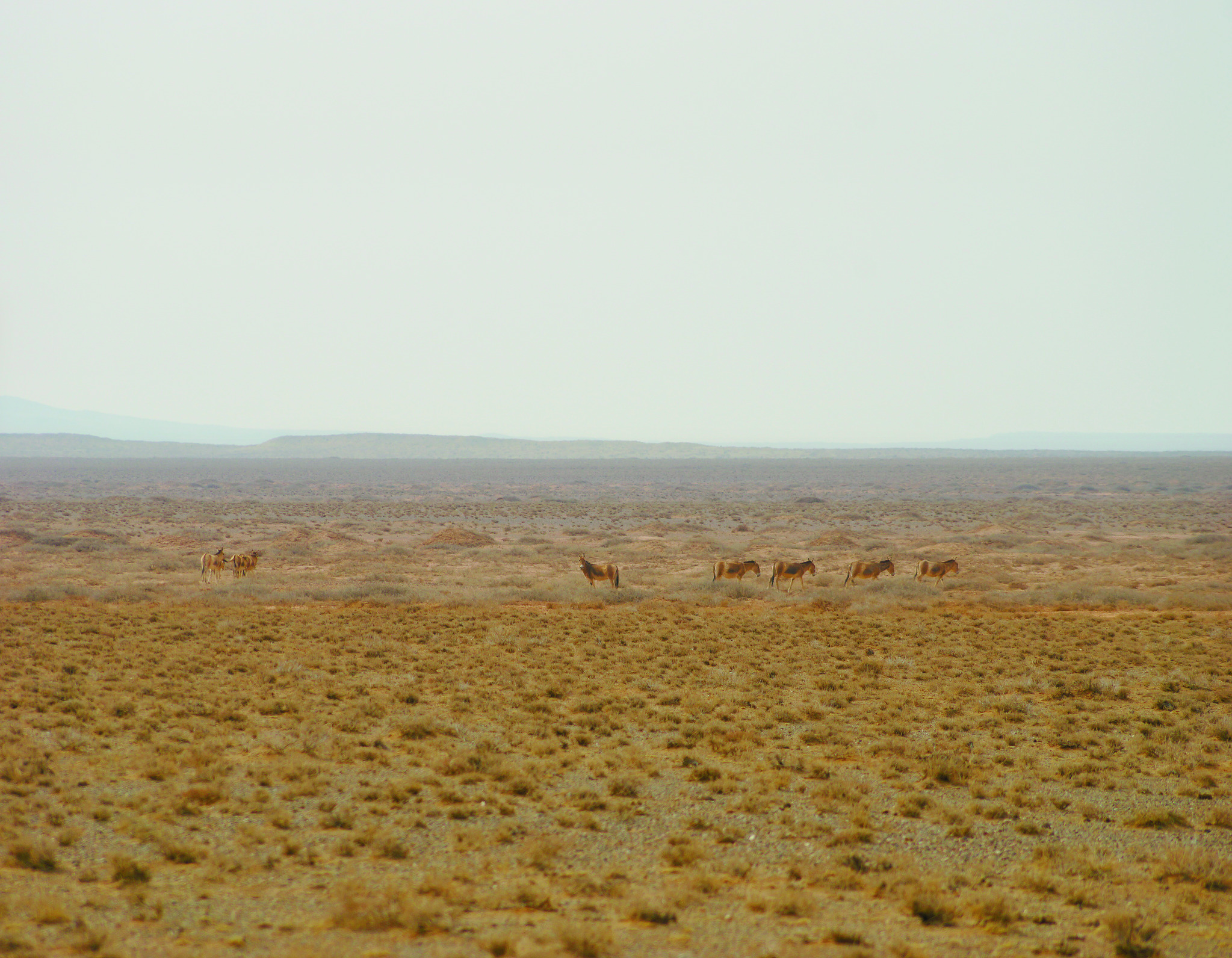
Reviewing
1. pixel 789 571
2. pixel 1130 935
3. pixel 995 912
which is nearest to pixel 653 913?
pixel 995 912

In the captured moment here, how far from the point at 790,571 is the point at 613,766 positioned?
1948 centimetres

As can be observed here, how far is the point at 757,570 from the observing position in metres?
32.2

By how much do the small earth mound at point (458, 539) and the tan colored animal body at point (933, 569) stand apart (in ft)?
73.6

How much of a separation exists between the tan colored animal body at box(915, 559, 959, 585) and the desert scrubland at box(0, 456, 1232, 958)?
124 centimetres

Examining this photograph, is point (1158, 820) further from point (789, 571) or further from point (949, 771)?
point (789, 571)

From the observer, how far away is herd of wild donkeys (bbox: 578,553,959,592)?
3053 centimetres

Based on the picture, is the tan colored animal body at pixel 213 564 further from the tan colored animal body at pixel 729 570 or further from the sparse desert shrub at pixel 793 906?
the sparse desert shrub at pixel 793 906

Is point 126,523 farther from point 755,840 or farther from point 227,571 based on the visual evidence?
point 755,840

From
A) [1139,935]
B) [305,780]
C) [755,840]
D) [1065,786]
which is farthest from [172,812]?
[1065,786]

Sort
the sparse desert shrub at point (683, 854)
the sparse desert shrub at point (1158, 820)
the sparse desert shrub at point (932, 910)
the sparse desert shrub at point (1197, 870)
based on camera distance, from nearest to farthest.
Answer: the sparse desert shrub at point (932, 910)
the sparse desert shrub at point (1197, 870)
the sparse desert shrub at point (683, 854)
the sparse desert shrub at point (1158, 820)

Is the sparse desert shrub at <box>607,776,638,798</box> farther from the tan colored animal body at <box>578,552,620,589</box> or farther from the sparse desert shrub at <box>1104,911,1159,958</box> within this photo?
the tan colored animal body at <box>578,552,620,589</box>

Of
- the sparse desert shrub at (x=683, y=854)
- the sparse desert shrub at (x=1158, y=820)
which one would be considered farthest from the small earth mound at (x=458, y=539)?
the sparse desert shrub at (x=1158, y=820)

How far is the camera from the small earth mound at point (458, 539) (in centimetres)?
4584

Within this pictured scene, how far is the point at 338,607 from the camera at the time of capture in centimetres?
2672
